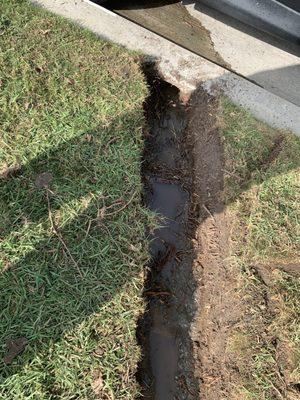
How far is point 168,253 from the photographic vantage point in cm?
389

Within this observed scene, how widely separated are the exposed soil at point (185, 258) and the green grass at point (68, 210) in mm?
334

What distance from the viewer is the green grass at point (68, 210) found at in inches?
122

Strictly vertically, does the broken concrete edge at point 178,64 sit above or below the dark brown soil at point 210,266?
above

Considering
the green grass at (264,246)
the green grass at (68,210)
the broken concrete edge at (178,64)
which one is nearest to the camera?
the green grass at (68,210)

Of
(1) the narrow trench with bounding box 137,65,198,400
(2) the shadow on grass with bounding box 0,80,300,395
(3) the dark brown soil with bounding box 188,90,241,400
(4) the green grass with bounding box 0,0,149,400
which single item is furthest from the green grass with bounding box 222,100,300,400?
(4) the green grass with bounding box 0,0,149,400

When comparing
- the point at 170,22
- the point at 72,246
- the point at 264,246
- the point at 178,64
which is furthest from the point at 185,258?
the point at 170,22

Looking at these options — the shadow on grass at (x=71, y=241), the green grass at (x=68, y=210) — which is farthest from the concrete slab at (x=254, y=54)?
the shadow on grass at (x=71, y=241)

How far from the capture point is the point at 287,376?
11.3 ft

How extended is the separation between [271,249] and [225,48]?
8.10 ft

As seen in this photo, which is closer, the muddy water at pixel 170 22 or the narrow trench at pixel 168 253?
the narrow trench at pixel 168 253

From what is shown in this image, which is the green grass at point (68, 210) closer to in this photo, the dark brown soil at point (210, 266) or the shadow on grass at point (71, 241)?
the shadow on grass at point (71, 241)

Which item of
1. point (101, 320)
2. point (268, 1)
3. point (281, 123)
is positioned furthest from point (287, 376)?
point (268, 1)

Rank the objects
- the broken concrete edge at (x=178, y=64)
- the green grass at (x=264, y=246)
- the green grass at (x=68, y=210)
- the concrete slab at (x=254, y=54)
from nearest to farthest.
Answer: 1. the green grass at (x=68, y=210)
2. the green grass at (x=264, y=246)
3. the broken concrete edge at (x=178, y=64)
4. the concrete slab at (x=254, y=54)

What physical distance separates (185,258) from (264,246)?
28.7 inches
